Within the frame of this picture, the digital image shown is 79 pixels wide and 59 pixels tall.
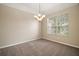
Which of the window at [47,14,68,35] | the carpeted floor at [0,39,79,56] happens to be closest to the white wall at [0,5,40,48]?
the carpeted floor at [0,39,79,56]

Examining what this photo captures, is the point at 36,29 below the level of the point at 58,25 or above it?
below

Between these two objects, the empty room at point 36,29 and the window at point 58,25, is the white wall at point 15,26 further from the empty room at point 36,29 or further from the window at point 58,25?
the window at point 58,25

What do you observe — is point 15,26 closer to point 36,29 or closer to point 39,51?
point 36,29

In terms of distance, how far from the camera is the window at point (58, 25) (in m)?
4.25

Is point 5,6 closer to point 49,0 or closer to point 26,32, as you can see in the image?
point 26,32

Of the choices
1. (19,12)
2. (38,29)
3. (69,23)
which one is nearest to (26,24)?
(19,12)

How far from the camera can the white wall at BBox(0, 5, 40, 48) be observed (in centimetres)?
357

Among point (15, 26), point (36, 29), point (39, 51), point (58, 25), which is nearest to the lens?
point (39, 51)

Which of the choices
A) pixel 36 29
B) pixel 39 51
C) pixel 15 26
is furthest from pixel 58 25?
pixel 15 26

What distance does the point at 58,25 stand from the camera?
4793mm

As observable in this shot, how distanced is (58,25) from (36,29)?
6.64 ft

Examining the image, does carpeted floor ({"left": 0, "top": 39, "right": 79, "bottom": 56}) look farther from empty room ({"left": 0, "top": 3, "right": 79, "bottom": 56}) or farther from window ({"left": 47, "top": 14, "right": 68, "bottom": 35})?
window ({"left": 47, "top": 14, "right": 68, "bottom": 35})

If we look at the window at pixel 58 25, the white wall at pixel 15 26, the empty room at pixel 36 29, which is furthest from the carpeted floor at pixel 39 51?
the window at pixel 58 25

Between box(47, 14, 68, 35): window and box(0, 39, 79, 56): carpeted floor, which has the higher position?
box(47, 14, 68, 35): window
